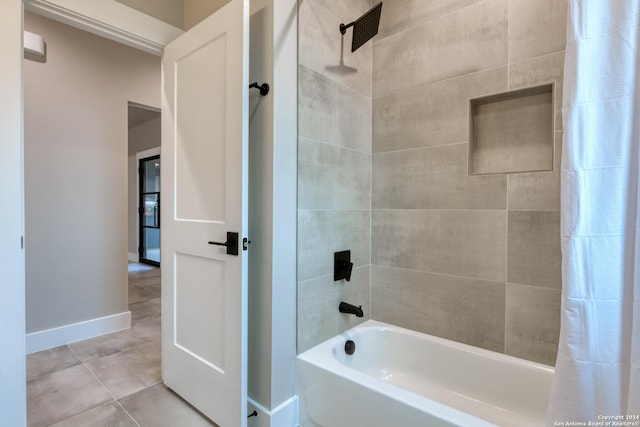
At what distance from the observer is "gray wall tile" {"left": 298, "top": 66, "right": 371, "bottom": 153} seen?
168cm

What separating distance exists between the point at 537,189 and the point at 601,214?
677mm

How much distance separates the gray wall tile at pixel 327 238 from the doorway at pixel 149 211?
16.4 ft

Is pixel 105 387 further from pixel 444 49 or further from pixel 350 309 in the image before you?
pixel 444 49

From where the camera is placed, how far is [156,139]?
5512 mm

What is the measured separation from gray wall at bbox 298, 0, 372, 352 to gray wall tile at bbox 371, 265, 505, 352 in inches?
6.2

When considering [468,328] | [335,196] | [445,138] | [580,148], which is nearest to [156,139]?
[335,196]

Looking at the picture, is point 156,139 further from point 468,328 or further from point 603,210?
point 603,210

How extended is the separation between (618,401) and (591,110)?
0.85m

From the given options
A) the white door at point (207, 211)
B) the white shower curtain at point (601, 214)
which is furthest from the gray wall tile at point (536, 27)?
the white door at point (207, 211)

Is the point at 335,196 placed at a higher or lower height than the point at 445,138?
lower

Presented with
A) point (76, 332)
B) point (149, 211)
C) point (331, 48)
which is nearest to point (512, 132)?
point (331, 48)

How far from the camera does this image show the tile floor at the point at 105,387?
170 centimetres

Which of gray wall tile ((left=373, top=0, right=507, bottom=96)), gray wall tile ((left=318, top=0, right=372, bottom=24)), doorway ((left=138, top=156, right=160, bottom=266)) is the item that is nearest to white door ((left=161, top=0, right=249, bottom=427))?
gray wall tile ((left=318, top=0, right=372, bottom=24))

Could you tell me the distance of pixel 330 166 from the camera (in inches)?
72.1
